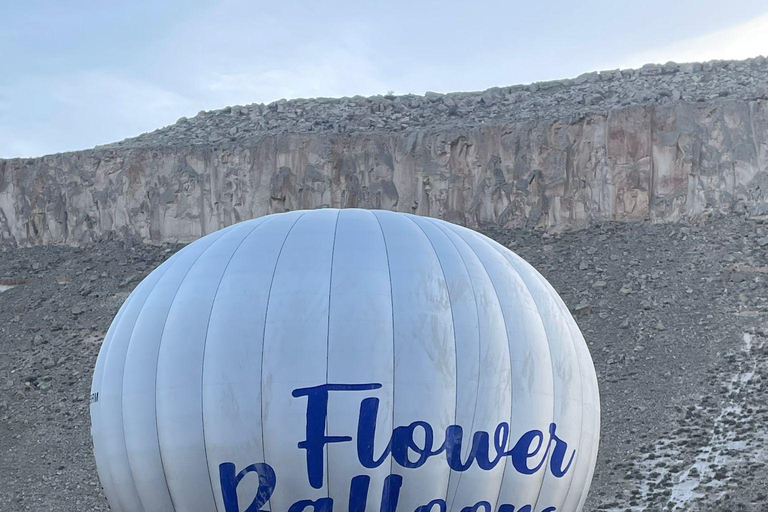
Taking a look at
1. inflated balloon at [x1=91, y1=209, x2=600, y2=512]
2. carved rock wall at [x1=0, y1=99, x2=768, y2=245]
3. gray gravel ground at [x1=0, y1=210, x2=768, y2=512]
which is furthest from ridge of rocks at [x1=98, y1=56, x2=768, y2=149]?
inflated balloon at [x1=91, y1=209, x2=600, y2=512]

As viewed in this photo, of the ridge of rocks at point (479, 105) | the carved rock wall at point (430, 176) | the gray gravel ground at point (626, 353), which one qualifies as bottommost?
the gray gravel ground at point (626, 353)

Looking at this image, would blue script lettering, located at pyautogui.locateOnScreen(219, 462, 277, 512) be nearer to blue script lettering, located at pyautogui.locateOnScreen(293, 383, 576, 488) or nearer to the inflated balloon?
the inflated balloon

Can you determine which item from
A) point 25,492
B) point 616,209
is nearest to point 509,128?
point 616,209

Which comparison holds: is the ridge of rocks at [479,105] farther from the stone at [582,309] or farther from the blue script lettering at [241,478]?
the blue script lettering at [241,478]

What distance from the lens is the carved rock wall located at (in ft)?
165

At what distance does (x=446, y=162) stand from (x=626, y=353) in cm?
1610

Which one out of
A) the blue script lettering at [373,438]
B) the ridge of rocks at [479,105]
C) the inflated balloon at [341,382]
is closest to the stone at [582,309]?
the ridge of rocks at [479,105]

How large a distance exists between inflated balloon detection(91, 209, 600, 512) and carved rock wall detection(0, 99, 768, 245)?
33599mm

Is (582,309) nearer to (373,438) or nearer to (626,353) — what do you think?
(626,353)

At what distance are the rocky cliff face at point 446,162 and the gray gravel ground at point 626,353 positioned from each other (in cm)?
152

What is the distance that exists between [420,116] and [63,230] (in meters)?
15.5

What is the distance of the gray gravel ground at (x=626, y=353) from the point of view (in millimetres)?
33188

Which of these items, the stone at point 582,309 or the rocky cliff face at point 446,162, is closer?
the stone at point 582,309

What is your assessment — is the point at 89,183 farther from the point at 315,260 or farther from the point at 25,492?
the point at 315,260
